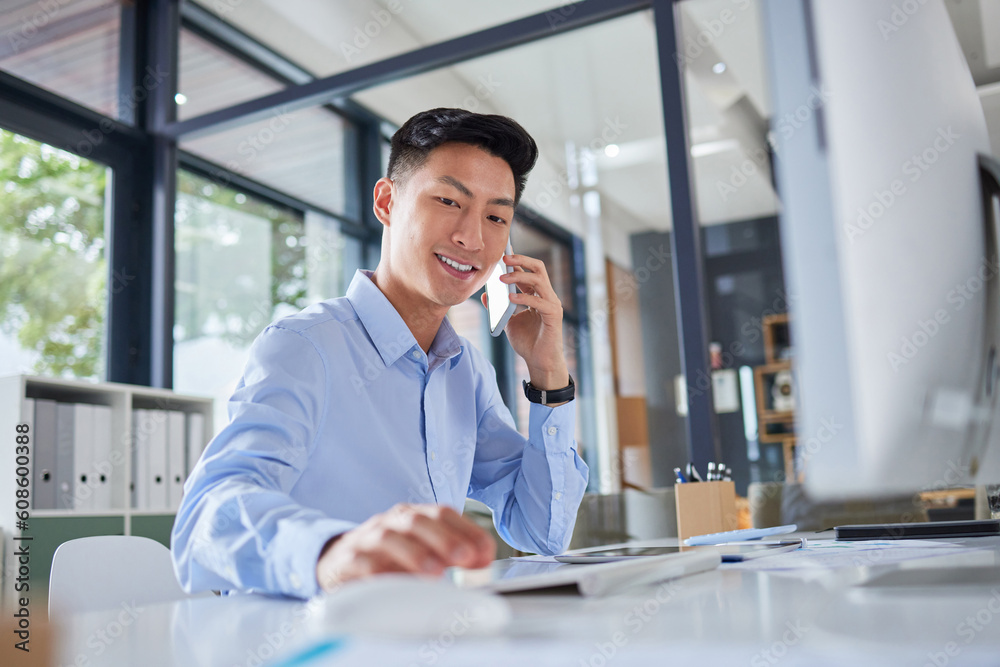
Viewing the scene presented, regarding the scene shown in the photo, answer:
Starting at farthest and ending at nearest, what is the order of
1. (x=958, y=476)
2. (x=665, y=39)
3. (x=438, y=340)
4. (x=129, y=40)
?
(x=129, y=40)
(x=665, y=39)
(x=438, y=340)
(x=958, y=476)

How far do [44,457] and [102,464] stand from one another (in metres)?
0.24

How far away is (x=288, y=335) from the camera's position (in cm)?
111

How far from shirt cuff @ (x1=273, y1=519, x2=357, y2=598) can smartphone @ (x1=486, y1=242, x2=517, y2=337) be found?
2.55 feet

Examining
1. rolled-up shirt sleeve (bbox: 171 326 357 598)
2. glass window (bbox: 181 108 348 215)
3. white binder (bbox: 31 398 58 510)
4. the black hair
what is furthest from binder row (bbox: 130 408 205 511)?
rolled-up shirt sleeve (bbox: 171 326 357 598)

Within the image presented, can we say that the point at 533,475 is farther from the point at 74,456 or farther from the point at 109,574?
the point at 74,456

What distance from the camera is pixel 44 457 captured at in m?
2.58

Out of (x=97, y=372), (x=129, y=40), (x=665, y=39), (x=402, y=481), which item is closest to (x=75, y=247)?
(x=97, y=372)

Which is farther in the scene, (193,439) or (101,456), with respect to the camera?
(193,439)

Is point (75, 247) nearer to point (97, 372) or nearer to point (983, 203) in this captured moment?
point (97, 372)

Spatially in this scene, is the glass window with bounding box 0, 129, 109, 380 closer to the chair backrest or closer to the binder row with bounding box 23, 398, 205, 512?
the binder row with bounding box 23, 398, 205, 512

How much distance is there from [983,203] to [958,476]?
0.94ft

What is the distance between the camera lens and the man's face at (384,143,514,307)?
1.31 m
